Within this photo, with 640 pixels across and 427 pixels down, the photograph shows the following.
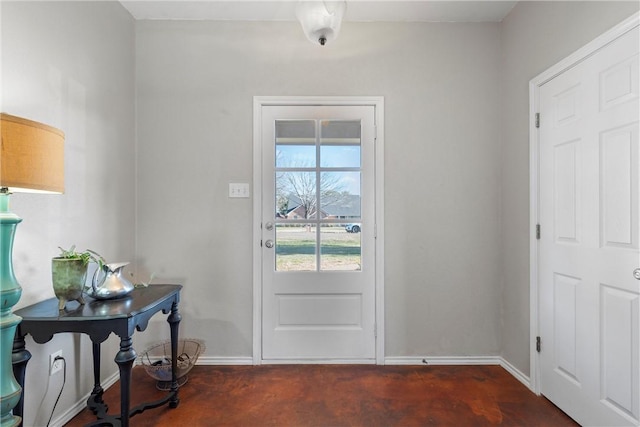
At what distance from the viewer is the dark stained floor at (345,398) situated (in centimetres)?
177

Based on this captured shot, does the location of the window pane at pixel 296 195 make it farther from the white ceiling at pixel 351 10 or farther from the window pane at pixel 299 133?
the white ceiling at pixel 351 10

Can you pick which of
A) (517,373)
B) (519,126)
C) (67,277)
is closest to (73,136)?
(67,277)

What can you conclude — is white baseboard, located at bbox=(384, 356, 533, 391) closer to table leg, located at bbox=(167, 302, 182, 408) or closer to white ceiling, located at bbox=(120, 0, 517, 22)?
table leg, located at bbox=(167, 302, 182, 408)

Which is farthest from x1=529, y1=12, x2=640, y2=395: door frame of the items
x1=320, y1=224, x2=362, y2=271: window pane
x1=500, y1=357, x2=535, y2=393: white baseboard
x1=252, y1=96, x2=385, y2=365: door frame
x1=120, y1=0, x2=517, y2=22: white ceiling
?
x1=320, y1=224, x2=362, y2=271: window pane

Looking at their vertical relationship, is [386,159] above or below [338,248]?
above

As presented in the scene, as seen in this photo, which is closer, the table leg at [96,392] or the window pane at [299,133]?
the table leg at [96,392]

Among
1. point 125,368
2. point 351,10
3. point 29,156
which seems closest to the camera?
point 29,156

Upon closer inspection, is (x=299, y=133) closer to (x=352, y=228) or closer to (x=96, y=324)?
(x=352, y=228)

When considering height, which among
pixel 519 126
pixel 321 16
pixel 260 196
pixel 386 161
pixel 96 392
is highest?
pixel 321 16

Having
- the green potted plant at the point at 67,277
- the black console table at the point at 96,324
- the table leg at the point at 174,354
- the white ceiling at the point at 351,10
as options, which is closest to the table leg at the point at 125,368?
the black console table at the point at 96,324

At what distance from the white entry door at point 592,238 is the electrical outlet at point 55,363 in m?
2.75

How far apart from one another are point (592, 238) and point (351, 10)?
6.74 feet

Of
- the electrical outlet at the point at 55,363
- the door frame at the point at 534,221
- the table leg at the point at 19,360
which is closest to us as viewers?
the table leg at the point at 19,360

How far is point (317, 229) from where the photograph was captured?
2.42 m
